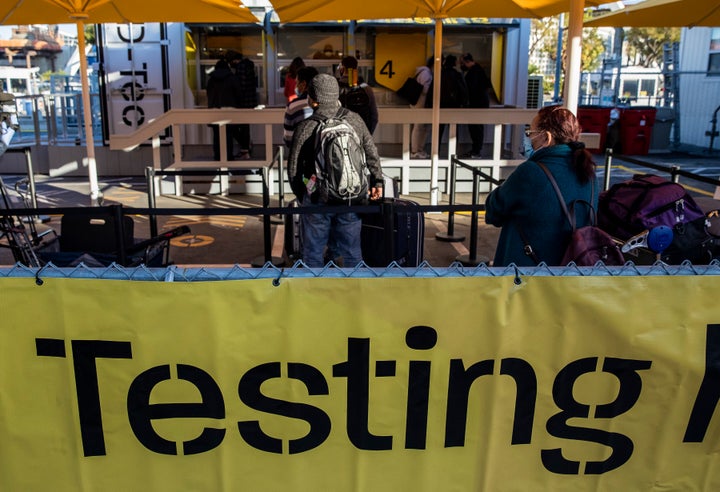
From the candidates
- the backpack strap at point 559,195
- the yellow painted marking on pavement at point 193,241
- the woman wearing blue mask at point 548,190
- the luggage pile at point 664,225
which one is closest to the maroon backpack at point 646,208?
the luggage pile at point 664,225

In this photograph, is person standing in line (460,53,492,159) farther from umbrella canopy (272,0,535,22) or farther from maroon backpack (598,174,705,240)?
maroon backpack (598,174,705,240)

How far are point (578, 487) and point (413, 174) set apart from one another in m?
9.23

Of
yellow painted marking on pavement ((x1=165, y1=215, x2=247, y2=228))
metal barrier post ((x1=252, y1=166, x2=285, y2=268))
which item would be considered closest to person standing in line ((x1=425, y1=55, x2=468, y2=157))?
yellow painted marking on pavement ((x1=165, y1=215, x2=247, y2=228))

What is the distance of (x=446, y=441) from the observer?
2725 mm

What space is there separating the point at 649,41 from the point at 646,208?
54305 millimetres

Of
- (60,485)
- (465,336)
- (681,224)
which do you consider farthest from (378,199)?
(60,485)

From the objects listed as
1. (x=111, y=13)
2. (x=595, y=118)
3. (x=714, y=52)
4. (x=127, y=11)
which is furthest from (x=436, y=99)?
(x=714, y=52)

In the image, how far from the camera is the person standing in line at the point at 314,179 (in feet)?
16.8

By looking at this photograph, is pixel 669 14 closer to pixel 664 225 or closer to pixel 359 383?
pixel 664 225

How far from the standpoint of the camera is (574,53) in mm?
5996

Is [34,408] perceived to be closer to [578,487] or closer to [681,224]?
[578,487]

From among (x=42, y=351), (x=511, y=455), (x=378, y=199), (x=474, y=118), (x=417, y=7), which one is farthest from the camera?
(x=474, y=118)

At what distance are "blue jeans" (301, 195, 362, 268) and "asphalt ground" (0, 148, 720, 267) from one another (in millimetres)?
1074

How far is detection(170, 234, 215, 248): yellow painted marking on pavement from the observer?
8031 mm
